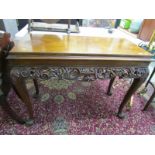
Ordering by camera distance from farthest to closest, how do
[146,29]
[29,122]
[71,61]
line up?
1. [146,29]
2. [29,122]
3. [71,61]

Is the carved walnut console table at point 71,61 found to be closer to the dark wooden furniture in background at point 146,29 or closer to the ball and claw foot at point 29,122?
the ball and claw foot at point 29,122

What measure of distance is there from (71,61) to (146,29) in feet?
6.80

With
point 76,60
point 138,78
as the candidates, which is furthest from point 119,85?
point 76,60

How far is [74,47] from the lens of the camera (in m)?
0.87

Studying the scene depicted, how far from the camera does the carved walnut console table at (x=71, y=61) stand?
0.76 m

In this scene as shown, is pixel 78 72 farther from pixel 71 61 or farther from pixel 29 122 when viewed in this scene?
pixel 29 122

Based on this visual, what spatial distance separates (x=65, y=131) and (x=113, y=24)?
1.90 meters

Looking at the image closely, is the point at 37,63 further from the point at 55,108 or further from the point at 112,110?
the point at 112,110

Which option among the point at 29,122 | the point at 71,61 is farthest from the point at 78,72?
the point at 29,122

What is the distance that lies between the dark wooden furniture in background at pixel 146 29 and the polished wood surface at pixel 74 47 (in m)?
1.57

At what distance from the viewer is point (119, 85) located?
167 cm

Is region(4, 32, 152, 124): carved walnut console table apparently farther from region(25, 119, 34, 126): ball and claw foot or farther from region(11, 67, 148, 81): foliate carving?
region(25, 119, 34, 126): ball and claw foot

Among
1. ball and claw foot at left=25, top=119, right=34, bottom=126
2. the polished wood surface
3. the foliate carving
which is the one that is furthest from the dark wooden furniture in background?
ball and claw foot at left=25, top=119, right=34, bottom=126

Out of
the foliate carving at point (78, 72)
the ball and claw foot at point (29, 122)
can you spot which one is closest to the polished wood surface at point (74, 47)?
the foliate carving at point (78, 72)
